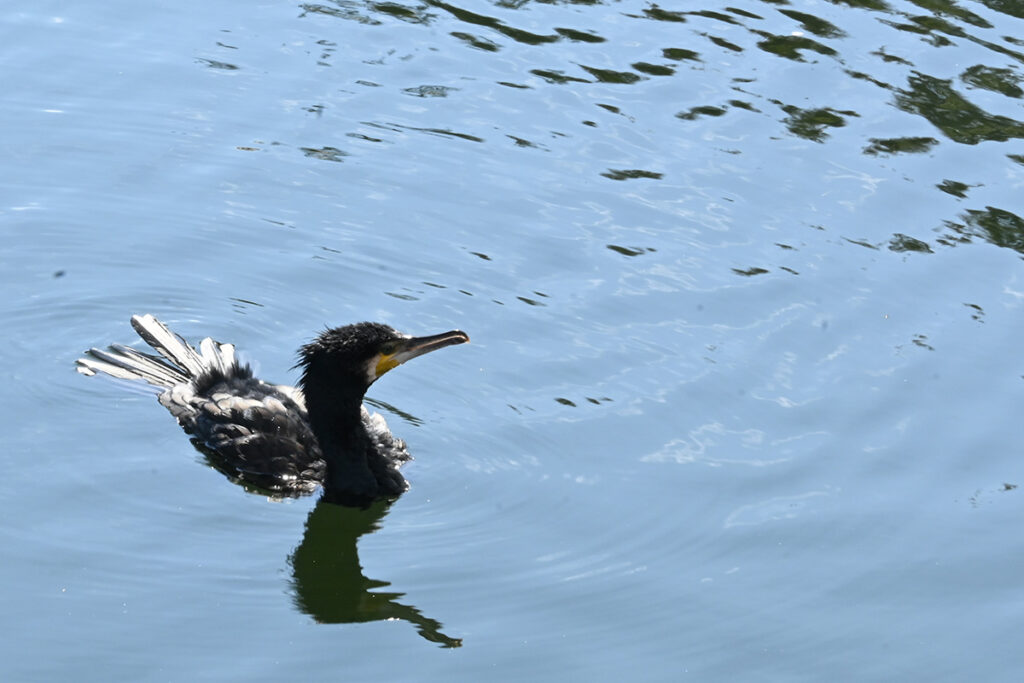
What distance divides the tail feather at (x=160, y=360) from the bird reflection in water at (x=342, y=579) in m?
1.36

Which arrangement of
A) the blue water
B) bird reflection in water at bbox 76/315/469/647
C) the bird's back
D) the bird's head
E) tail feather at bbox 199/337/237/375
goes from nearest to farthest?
the blue water
bird reflection in water at bbox 76/315/469/647
the bird's head
the bird's back
tail feather at bbox 199/337/237/375

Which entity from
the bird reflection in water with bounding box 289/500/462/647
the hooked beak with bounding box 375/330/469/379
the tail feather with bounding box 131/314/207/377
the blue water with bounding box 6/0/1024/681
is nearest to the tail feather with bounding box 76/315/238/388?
the tail feather with bounding box 131/314/207/377

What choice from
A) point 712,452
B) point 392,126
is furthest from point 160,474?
point 392,126

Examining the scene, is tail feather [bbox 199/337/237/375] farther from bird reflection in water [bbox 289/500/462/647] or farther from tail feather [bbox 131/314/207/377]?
bird reflection in water [bbox 289/500/462/647]

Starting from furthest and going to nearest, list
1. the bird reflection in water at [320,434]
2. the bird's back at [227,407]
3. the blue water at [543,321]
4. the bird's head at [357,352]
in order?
1. the bird's back at [227,407]
2. the bird's head at [357,352]
3. the bird reflection in water at [320,434]
4. the blue water at [543,321]

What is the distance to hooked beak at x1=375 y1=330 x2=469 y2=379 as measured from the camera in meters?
8.88

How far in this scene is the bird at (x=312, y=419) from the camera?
912cm

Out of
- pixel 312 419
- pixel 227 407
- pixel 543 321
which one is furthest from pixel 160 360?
pixel 543 321

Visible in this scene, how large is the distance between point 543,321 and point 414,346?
5.41ft

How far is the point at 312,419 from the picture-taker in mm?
9328

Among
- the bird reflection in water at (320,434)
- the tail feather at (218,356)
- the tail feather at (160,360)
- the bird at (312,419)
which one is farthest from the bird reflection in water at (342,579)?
the tail feather at (160,360)

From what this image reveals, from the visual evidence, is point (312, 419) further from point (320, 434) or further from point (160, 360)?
point (160, 360)

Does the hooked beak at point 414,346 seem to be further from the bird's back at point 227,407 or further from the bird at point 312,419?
the bird's back at point 227,407

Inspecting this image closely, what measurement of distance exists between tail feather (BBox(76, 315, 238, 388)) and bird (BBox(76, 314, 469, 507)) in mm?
18
